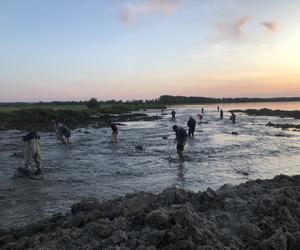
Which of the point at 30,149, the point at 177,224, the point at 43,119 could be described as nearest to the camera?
the point at 177,224

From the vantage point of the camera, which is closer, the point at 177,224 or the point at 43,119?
the point at 177,224

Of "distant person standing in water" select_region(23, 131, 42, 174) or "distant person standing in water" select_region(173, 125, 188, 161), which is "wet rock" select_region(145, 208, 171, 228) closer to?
"distant person standing in water" select_region(23, 131, 42, 174)

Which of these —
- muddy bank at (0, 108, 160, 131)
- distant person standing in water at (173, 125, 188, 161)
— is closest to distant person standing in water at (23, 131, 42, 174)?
distant person standing in water at (173, 125, 188, 161)

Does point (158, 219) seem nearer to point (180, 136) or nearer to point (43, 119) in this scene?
point (180, 136)

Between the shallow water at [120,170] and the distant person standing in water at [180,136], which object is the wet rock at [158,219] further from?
the distant person standing in water at [180,136]

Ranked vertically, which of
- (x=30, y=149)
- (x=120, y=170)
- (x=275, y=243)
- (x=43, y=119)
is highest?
(x=30, y=149)

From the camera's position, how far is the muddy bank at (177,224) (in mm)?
8070

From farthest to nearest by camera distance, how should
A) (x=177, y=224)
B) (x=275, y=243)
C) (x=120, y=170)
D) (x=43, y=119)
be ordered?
(x=43, y=119)
(x=120, y=170)
(x=177, y=224)
(x=275, y=243)

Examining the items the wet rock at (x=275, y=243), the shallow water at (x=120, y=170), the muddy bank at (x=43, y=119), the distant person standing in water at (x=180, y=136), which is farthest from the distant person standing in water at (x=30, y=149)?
the muddy bank at (x=43, y=119)

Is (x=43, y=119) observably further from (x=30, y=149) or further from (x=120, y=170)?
(x=30, y=149)

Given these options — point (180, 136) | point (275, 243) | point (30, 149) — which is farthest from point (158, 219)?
point (180, 136)

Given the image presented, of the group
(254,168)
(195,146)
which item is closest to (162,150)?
(195,146)

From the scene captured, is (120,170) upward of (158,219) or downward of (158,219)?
downward

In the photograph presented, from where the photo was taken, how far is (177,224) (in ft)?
27.4
